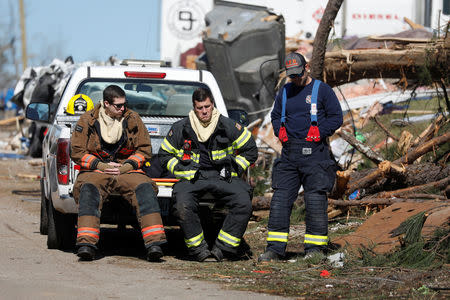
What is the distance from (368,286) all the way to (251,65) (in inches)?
508

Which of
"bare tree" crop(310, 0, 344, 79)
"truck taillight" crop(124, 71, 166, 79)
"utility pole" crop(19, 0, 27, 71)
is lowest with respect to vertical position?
"utility pole" crop(19, 0, 27, 71)

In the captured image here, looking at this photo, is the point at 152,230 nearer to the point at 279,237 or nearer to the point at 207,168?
the point at 207,168

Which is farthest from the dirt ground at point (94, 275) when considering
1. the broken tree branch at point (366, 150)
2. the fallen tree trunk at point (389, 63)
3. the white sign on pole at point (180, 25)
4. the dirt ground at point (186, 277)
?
the white sign on pole at point (180, 25)

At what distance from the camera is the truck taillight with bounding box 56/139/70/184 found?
793 centimetres

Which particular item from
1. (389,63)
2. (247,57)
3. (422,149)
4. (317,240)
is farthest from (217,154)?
(247,57)

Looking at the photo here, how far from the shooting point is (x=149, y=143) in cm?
807

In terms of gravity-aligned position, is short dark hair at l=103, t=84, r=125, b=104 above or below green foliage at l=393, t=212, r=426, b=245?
above

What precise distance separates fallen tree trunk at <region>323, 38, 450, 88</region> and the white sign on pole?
38.9 ft

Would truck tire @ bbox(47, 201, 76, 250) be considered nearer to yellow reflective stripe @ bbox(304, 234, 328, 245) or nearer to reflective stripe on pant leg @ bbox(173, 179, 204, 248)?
reflective stripe on pant leg @ bbox(173, 179, 204, 248)

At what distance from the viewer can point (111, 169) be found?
26.0 feet

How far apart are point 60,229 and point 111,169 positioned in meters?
0.84

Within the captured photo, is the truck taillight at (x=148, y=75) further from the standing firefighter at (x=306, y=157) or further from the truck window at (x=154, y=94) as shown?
the standing firefighter at (x=306, y=157)

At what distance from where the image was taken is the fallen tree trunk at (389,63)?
33.0 feet

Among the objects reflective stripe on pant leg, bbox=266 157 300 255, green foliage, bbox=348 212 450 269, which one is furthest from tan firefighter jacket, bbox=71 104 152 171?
green foliage, bbox=348 212 450 269
